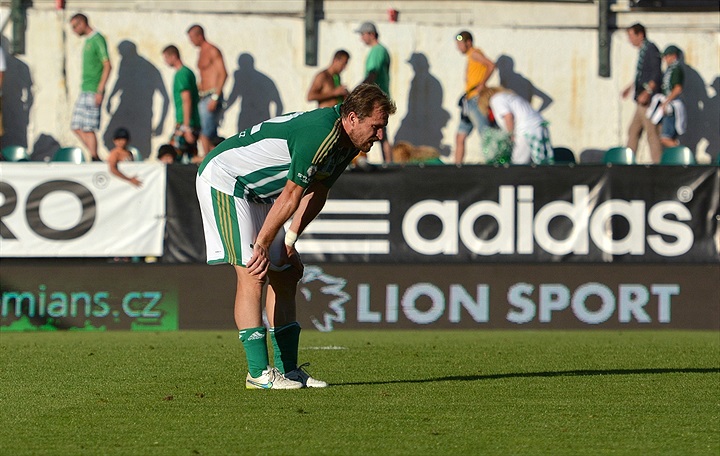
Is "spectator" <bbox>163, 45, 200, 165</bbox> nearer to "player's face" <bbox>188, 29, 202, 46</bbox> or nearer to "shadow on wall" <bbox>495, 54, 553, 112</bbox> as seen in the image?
"player's face" <bbox>188, 29, 202, 46</bbox>

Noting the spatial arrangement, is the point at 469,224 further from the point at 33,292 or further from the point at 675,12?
the point at 675,12

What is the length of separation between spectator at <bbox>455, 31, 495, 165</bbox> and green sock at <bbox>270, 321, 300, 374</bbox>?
9.13 meters

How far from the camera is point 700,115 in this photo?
19031mm

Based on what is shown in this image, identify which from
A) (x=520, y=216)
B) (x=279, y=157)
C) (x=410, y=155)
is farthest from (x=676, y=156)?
(x=279, y=157)

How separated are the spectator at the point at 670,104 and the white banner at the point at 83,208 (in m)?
6.90

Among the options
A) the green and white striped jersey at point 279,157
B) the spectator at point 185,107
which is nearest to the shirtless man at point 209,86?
the spectator at point 185,107

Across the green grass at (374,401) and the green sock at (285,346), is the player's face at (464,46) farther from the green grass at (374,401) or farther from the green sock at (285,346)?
the green sock at (285,346)

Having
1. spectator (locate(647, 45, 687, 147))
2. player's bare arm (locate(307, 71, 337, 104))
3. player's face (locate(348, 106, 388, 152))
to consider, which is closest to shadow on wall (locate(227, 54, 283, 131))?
player's bare arm (locate(307, 71, 337, 104))

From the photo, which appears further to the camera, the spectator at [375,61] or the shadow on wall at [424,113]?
the shadow on wall at [424,113]

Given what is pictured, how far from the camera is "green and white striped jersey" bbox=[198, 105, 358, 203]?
24.8 feet

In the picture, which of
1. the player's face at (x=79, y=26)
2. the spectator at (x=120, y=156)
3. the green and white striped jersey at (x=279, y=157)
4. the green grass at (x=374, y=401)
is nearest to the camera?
the green grass at (x=374, y=401)

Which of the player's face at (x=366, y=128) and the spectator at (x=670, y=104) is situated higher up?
the spectator at (x=670, y=104)

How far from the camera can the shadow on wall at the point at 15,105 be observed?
19.1 meters

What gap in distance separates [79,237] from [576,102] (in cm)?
802
